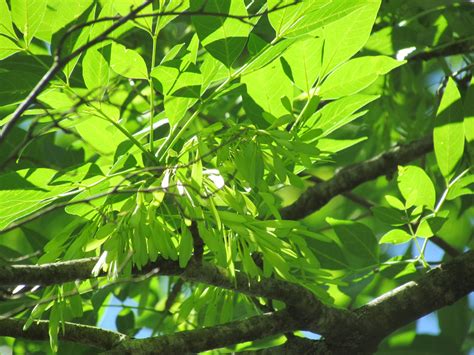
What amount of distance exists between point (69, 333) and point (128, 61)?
44cm

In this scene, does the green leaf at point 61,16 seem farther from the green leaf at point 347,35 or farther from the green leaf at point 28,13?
the green leaf at point 347,35

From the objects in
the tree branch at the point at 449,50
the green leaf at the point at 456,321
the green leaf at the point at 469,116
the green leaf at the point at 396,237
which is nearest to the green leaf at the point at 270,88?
the green leaf at the point at 396,237

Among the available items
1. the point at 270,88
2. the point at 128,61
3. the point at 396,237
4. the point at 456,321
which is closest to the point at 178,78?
the point at 128,61

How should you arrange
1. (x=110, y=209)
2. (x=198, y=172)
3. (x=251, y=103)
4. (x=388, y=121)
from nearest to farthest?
1. (x=198, y=172)
2. (x=110, y=209)
3. (x=251, y=103)
4. (x=388, y=121)

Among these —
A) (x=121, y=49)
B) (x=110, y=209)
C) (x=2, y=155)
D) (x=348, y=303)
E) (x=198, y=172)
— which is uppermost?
(x=121, y=49)

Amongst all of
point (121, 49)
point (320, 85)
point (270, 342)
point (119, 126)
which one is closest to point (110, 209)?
point (119, 126)

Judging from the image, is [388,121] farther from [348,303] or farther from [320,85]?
[320,85]

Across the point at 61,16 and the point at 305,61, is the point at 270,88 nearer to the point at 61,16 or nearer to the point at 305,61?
the point at 305,61

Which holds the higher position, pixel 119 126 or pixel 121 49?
pixel 121 49

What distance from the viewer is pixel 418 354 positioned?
1947 mm

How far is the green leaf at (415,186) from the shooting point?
1454 millimetres

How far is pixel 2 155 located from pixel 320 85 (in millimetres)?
884

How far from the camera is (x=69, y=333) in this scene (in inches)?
51.4

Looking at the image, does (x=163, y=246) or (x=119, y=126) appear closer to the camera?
(x=163, y=246)
